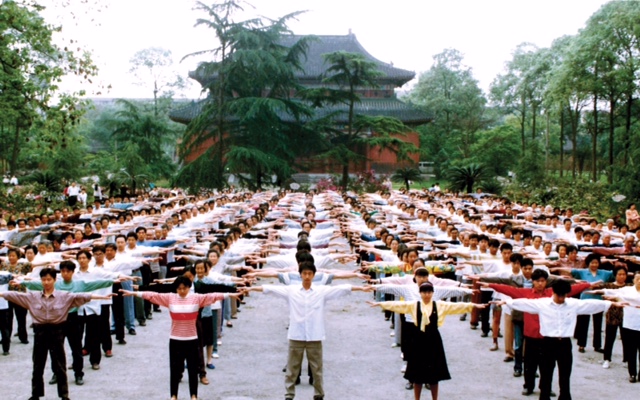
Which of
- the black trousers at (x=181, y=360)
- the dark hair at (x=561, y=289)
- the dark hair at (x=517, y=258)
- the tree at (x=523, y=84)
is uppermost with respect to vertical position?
the tree at (x=523, y=84)

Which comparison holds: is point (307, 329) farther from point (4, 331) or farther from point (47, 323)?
point (4, 331)

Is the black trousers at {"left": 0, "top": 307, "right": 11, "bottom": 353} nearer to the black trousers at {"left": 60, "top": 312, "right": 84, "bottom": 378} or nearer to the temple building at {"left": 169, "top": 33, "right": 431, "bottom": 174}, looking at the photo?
the black trousers at {"left": 60, "top": 312, "right": 84, "bottom": 378}

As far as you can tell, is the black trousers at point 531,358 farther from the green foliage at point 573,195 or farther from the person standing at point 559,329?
the green foliage at point 573,195

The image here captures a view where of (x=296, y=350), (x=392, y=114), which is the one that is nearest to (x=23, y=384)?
(x=296, y=350)

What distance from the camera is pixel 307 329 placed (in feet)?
22.7

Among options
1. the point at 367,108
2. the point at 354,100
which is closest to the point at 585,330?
the point at 354,100

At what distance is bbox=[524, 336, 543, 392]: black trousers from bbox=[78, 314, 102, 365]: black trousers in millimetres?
4506

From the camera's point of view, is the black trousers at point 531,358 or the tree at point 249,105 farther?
the tree at point 249,105

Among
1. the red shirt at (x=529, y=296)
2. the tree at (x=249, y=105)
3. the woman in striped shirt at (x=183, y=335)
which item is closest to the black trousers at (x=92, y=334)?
the woman in striped shirt at (x=183, y=335)

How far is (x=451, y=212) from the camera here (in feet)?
57.4

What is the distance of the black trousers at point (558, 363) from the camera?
674 centimetres

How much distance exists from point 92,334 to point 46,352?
1.28 meters

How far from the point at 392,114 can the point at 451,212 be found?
2406 cm

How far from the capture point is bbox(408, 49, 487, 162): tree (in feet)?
147
